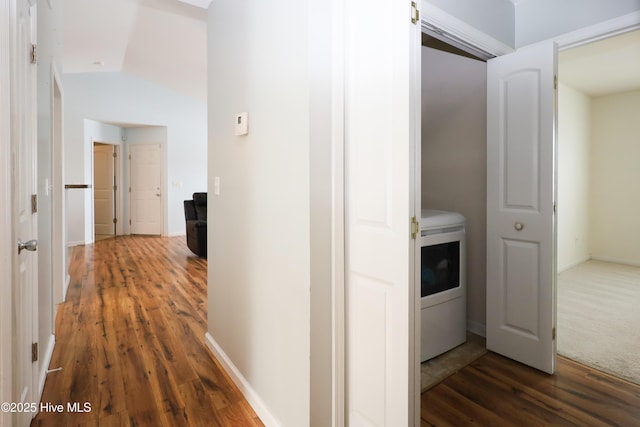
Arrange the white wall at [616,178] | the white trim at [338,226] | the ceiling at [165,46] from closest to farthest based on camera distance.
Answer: the white trim at [338,226] → the ceiling at [165,46] → the white wall at [616,178]

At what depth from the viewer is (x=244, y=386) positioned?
1948 mm

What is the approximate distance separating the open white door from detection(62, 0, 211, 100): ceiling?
88.7 inches

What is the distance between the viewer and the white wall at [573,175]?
457cm

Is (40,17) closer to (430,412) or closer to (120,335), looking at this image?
(120,335)

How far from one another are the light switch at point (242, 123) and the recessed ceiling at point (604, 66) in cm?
329

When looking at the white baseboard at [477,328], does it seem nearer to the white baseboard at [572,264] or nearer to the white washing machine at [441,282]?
the white washing machine at [441,282]

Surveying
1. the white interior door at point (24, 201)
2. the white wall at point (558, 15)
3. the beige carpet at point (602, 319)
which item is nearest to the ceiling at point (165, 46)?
the white wall at point (558, 15)

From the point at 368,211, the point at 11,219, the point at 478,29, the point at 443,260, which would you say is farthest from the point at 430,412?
the point at 478,29

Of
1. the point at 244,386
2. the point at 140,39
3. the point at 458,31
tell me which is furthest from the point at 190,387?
the point at 140,39

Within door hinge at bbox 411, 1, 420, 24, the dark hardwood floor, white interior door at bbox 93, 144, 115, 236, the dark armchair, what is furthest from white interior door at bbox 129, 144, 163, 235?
door hinge at bbox 411, 1, 420, 24

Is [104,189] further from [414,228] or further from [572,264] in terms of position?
[572,264]

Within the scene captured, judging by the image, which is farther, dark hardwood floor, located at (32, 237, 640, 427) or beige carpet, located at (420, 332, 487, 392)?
beige carpet, located at (420, 332, 487, 392)

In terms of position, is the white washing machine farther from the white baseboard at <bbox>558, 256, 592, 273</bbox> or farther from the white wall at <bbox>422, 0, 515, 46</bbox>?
the white baseboard at <bbox>558, 256, 592, 273</bbox>

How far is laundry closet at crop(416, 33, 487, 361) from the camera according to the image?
2.28m
